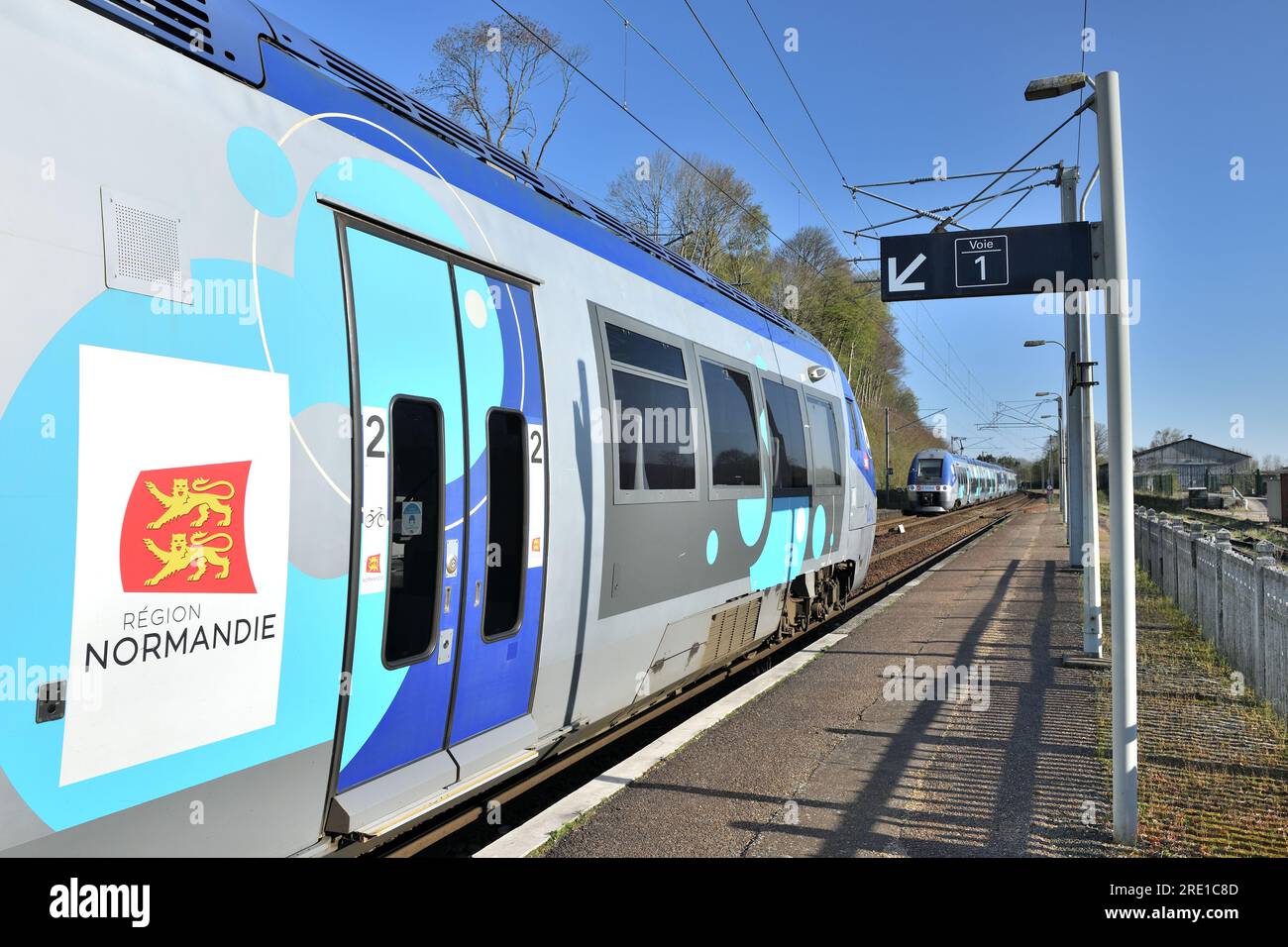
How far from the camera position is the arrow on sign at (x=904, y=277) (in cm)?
612

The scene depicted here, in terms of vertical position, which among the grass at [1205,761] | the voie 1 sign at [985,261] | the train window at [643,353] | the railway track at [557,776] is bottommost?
the railway track at [557,776]

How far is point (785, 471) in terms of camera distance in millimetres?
8836

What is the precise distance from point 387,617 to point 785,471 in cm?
583

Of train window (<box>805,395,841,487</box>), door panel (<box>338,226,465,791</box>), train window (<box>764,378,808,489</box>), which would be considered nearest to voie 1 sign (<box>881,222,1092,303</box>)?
train window (<box>764,378,808,489</box>)

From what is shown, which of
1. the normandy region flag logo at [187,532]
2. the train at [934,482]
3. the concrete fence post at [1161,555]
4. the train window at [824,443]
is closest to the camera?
the normandy region flag logo at [187,532]

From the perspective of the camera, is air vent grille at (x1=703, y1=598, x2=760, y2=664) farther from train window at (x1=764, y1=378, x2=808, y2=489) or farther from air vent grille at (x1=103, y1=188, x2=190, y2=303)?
air vent grille at (x1=103, y1=188, x2=190, y2=303)

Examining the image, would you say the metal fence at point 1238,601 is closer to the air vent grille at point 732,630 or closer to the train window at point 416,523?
the air vent grille at point 732,630

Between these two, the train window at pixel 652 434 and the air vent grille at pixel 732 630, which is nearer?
the train window at pixel 652 434

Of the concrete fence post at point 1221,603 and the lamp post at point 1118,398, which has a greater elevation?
the lamp post at point 1118,398

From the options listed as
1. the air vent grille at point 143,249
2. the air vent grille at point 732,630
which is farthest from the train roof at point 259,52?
the air vent grille at point 732,630

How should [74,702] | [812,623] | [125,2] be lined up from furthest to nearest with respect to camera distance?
[812,623]
[125,2]
[74,702]

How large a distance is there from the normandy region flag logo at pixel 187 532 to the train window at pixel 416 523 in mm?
909
